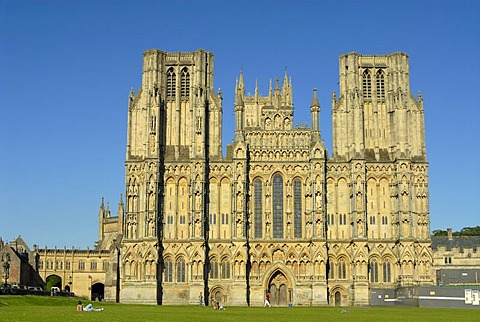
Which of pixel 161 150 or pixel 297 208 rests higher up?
pixel 161 150

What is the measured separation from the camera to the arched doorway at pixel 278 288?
9569 centimetres

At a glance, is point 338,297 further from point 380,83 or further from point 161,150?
point 161,150

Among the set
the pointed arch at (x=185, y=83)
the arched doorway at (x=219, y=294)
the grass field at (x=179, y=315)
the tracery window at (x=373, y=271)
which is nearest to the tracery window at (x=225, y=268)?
the arched doorway at (x=219, y=294)

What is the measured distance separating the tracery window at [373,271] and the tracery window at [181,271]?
25567mm

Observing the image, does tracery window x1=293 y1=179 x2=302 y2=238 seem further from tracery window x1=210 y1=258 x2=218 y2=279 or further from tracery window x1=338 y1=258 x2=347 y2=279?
tracery window x1=210 y1=258 x2=218 y2=279

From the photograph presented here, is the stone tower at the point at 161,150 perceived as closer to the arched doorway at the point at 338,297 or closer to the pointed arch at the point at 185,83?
the pointed arch at the point at 185,83

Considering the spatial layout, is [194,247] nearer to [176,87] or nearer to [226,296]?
[226,296]

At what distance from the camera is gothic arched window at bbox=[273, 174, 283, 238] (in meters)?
96.7

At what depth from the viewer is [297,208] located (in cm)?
9725

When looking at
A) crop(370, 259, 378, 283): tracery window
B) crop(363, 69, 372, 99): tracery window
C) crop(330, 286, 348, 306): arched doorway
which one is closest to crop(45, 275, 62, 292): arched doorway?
crop(330, 286, 348, 306): arched doorway

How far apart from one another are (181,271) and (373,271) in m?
26.1

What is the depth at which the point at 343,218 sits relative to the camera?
9675 cm

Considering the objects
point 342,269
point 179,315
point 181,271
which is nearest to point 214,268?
point 181,271

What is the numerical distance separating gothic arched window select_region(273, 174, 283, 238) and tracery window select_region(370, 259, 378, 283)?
13.0 meters
